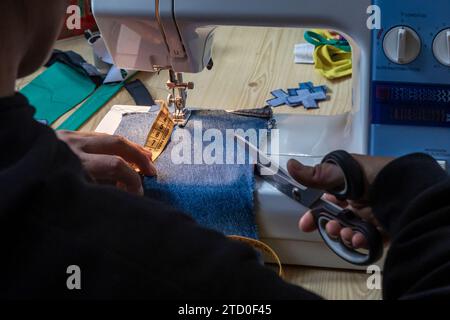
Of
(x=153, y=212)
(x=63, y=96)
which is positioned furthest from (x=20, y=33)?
(x=63, y=96)

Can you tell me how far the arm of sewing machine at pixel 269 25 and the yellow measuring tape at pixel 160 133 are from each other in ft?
0.07

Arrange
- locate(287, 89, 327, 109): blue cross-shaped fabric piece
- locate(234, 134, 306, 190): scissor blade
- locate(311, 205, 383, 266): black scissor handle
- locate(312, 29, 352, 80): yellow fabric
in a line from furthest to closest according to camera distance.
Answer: locate(312, 29, 352, 80): yellow fabric → locate(287, 89, 327, 109): blue cross-shaped fabric piece → locate(234, 134, 306, 190): scissor blade → locate(311, 205, 383, 266): black scissor handle

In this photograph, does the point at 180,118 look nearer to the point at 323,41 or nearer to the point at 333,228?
the point at 333,228

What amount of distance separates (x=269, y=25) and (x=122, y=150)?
327 mm

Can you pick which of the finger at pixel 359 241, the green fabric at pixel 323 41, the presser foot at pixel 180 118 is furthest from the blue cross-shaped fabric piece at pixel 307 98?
the finger at pixel 359 241

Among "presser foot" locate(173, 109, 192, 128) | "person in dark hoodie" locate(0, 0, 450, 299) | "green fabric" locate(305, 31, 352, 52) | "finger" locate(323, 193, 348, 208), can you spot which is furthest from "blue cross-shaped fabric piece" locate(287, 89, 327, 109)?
"person in dark hoodie" locate(0, 0, 450, 299)

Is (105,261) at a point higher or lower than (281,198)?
higher

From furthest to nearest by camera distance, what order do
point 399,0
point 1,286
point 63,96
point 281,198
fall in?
point 63,96 → point 281,198 → point 399,0 → point 1,286

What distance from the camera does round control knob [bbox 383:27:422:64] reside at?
896 millimetres

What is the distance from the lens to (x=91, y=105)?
148 centimetres

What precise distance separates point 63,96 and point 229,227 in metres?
0.76

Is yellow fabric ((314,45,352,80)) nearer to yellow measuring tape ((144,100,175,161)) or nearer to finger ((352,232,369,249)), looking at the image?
yellow measuring tape ((144,100,175,161))
